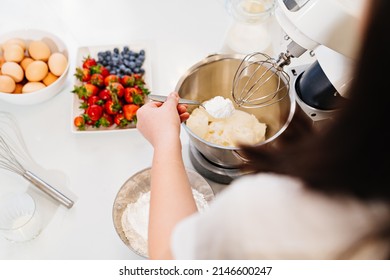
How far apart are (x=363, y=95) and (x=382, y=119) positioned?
0.03 meters

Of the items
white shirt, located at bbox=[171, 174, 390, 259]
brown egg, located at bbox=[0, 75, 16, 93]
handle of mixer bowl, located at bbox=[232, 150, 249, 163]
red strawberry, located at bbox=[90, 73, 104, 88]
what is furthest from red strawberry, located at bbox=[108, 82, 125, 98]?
white shirt, located at bbox=[171, 174, 390, 259]

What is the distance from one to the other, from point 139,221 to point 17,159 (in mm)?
352

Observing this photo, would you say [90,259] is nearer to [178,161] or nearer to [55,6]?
[178,161]

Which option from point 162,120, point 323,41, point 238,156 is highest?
point 323,41

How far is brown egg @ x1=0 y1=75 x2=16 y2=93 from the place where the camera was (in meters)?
0.90

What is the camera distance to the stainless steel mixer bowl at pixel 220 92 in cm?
77

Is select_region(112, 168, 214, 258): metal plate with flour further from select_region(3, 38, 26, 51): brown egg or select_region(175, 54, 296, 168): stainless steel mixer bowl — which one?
select_region(3, 38, 26, 51): brown egg

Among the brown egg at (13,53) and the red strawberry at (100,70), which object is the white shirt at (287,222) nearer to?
the red strawberry at (100,70)

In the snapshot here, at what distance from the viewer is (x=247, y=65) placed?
84cm

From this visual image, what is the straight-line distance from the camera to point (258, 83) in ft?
2.81

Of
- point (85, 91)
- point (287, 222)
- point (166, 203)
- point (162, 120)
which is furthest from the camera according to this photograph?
point (85, 91)

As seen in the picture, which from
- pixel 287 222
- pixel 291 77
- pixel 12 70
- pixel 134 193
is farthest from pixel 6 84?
pixel 287 222

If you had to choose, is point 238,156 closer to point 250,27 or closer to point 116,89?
point 116,89
